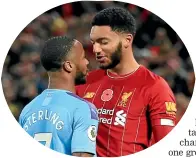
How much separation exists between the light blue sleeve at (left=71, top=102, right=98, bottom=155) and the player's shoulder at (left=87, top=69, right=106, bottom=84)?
20 centimetres

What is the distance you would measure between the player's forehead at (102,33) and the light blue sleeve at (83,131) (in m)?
0.41

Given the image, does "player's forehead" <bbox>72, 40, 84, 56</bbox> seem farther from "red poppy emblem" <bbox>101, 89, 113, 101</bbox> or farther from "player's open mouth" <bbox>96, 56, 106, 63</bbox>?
"red poppy emblem" <bbox>101, 89, 113, 101</bbox>

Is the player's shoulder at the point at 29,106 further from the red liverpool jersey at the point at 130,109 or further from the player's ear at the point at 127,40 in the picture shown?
the player's ear at the point at 127,40

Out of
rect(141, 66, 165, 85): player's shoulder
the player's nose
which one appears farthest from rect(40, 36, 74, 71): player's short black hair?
rect(141, 66, 165, 85): player's shoulder

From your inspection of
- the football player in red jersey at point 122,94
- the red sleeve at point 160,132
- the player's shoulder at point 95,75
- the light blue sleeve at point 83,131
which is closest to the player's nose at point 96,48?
the football player in red jersey at point 122,94

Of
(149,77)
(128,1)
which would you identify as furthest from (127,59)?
(128,1)

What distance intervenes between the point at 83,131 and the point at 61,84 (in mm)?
305

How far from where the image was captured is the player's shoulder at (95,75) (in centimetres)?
315

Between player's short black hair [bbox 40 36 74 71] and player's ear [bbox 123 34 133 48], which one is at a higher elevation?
player's ear [bbox 123 34 133 48]

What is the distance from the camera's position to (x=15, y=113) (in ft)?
10.4

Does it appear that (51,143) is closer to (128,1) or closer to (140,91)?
(140,91)

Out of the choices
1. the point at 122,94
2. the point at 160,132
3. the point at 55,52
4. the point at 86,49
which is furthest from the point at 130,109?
the point at 55,52

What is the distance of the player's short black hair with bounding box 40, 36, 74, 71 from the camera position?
3020 millimetres

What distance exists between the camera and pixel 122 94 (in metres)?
3.12
